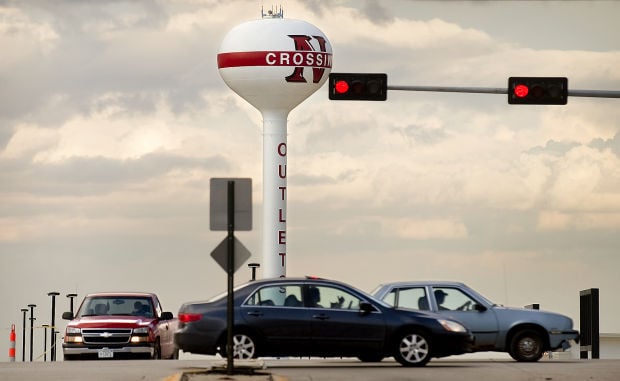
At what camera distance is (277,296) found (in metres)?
27.2

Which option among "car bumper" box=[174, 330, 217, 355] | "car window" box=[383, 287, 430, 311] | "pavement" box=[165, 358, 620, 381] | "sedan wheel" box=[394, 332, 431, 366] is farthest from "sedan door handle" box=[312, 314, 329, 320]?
"car window" box=[383, 287, 430, 311]

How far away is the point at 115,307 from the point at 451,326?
8.23m

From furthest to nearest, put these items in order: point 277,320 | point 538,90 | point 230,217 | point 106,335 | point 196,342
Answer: point 538,90 < point 106,335 < point 277,320 < point 196,342 < point 230,217

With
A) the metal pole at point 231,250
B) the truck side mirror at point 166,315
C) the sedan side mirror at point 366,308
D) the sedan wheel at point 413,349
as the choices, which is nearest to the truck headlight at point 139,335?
the truck side mirror at point 166,315

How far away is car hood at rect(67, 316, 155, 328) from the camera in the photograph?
3181 cm

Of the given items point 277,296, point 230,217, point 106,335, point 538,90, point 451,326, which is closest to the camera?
point 230,217

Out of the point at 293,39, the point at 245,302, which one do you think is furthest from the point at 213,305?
the point at 293,39

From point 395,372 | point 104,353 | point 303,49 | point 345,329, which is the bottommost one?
point 395,372

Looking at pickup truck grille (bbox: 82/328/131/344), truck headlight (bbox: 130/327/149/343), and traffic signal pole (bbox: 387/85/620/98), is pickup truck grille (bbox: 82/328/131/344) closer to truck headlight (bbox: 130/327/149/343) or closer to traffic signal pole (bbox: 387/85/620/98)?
truck headlight (bbox: 130/327/149/343)

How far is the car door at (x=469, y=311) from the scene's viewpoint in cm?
2966

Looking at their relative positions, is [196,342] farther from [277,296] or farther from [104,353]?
[104,353]

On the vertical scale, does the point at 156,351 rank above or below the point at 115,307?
below

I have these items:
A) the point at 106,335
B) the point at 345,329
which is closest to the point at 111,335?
the point at 106,335

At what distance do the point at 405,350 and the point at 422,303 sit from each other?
8.43ft
